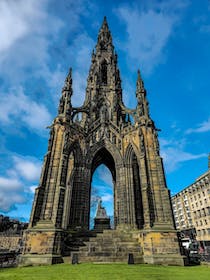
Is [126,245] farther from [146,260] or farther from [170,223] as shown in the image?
[170,223]

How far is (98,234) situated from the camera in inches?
513

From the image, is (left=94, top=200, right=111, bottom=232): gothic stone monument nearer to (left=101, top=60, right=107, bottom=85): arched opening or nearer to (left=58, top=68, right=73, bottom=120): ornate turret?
(left=58, top=68, right=73, bottom=120): ornate turret

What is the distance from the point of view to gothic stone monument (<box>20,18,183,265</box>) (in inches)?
418

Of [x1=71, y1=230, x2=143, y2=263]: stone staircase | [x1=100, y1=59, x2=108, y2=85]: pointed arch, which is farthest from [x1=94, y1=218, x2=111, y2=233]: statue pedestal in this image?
[x1=100, y1=59, x2=108, y2=85]: pointed arch

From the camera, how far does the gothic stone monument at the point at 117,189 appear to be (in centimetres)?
1062

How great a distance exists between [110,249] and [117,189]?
18.6 ft

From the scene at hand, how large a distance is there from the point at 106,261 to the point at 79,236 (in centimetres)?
328

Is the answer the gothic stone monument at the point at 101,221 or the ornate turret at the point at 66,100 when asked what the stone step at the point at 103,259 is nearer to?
the gothic stone monument at the point at 101,221

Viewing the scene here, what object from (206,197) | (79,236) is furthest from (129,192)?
(206,197)

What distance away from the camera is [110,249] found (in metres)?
11.0

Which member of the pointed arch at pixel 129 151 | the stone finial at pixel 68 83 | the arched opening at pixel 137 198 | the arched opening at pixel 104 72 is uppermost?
the arched opening at pixel 104 72

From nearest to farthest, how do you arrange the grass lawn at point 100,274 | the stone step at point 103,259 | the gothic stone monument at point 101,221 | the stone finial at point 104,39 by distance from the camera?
Result: the grass lawn at point 100,274 < the stone step at point 103,259 < the gothic stone monument at point 101,221 < the stone finial at point 104,39

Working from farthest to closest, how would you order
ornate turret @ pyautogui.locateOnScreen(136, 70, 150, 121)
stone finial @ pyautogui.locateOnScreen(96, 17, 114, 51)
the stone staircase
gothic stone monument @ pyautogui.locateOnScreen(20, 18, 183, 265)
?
stone finial @ pyautogui.locateOnScreen(96, 17, 114, 51), ornate turret @ pyautogui.locateOnScreen(136, 70, 150, 121), gothic stone monument @ pyautogui.locateOnScreen(20, 18, 183, 265), the stone staircase

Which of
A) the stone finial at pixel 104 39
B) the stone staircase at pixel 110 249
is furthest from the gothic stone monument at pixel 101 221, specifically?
the stone finial at pixel 104 39
